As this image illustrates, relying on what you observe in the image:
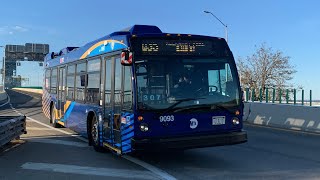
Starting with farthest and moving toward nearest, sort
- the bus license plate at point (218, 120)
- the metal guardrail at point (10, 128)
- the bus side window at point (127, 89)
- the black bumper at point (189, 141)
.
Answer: the metal guardrail at point (10, 128) < the bus license plate at point (218, 120) < the bus side window at point (127, 89) < the black bumper at point (189, 141)

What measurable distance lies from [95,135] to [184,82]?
350cm

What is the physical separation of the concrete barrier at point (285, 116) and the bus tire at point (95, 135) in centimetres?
906

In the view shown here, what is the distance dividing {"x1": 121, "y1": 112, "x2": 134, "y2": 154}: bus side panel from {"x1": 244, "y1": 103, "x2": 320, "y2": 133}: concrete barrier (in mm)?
10025

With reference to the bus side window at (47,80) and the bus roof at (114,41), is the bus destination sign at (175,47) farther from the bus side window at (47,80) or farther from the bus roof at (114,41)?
the bus side window at (47,80)

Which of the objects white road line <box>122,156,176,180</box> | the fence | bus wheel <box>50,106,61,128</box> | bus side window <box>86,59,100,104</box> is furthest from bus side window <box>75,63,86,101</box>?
the fence

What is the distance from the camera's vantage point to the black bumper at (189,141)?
27.8 ft

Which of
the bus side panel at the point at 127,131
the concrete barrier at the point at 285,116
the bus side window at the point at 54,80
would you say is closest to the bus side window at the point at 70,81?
the bus side window at the point at 54,80

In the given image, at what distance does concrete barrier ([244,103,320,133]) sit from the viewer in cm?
1714

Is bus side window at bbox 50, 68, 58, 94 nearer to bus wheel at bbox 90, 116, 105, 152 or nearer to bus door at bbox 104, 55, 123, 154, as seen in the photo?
bus wheel at bbox 90, 116, 105, 152

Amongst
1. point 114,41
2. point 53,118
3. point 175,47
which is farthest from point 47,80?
point 175,47

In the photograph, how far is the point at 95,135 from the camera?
11297 mm

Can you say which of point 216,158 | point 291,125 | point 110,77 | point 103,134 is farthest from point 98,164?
point 291,125

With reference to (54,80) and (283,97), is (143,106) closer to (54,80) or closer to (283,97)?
(54,80)

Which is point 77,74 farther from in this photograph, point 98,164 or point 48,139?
point 98,164
